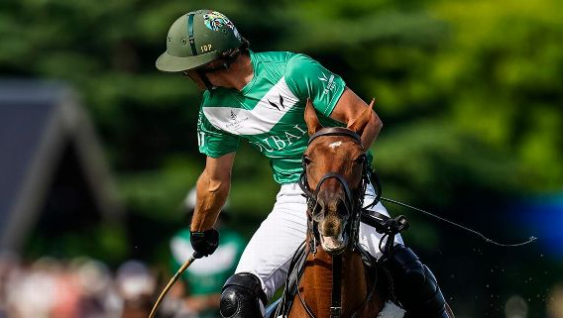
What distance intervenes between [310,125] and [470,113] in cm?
2724

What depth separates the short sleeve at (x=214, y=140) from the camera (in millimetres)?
8070

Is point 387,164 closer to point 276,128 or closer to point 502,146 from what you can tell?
point 502,146

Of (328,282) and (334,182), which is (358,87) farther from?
(334,182)

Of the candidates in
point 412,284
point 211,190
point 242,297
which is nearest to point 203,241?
point 211,190

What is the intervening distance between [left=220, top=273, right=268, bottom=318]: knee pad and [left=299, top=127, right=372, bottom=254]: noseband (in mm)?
745

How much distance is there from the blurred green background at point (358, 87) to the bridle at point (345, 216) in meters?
17.9

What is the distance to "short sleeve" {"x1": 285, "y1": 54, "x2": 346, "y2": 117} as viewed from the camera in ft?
24.7

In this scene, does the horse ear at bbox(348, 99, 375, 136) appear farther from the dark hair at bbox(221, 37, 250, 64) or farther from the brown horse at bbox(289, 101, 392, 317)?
the dark hair at bbox(221, 37, 250, 64)

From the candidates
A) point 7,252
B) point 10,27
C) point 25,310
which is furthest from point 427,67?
point 25,310

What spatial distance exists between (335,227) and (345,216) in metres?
0.07

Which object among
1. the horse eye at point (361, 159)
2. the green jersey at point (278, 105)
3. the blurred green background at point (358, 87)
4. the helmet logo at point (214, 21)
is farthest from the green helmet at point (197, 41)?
the blurred green background at point (358, 87)

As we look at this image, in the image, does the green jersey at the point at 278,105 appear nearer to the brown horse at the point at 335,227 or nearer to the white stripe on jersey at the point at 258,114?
the white stripe on jersey at the point at 258,114

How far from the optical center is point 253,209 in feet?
92.5

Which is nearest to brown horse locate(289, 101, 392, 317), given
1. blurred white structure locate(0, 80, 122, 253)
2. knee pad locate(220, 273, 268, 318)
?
knee pad locate(220, 273, 268, 318)
